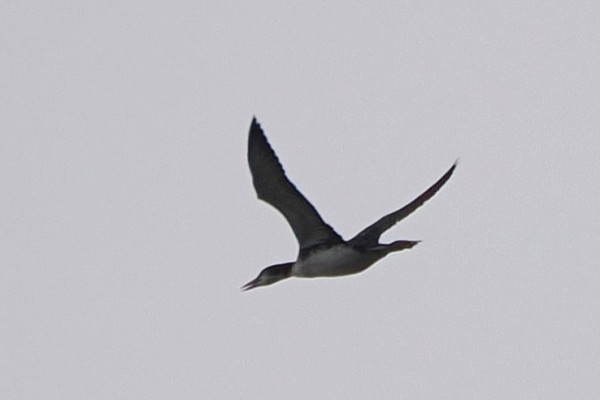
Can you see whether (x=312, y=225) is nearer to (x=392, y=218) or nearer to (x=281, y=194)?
(x=281, y=194)

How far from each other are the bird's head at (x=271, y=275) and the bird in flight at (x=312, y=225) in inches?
12.7

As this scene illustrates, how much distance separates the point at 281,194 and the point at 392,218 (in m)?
1.48

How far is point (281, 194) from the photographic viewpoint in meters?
21.4

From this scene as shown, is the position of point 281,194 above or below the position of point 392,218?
above

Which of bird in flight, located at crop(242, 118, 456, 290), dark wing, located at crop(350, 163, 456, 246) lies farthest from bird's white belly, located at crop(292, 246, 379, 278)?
dark wing, located at crop(350, 163, 456, 246)

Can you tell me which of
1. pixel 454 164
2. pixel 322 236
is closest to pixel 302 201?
pixel 322 236

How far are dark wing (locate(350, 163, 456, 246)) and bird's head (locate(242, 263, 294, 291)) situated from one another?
3.92ft

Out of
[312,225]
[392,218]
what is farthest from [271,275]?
[392,218]

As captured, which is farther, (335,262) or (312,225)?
(312,225)

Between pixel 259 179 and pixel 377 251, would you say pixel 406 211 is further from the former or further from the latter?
pixel 259 179

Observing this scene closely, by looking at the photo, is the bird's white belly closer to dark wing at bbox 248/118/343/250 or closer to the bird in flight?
the bird in flight

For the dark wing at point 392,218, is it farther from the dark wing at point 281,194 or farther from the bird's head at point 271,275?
the bird's head at point 271,275

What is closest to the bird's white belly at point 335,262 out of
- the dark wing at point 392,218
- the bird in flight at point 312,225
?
the bird in flight at point 312,225

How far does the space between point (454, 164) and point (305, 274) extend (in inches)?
96.5
